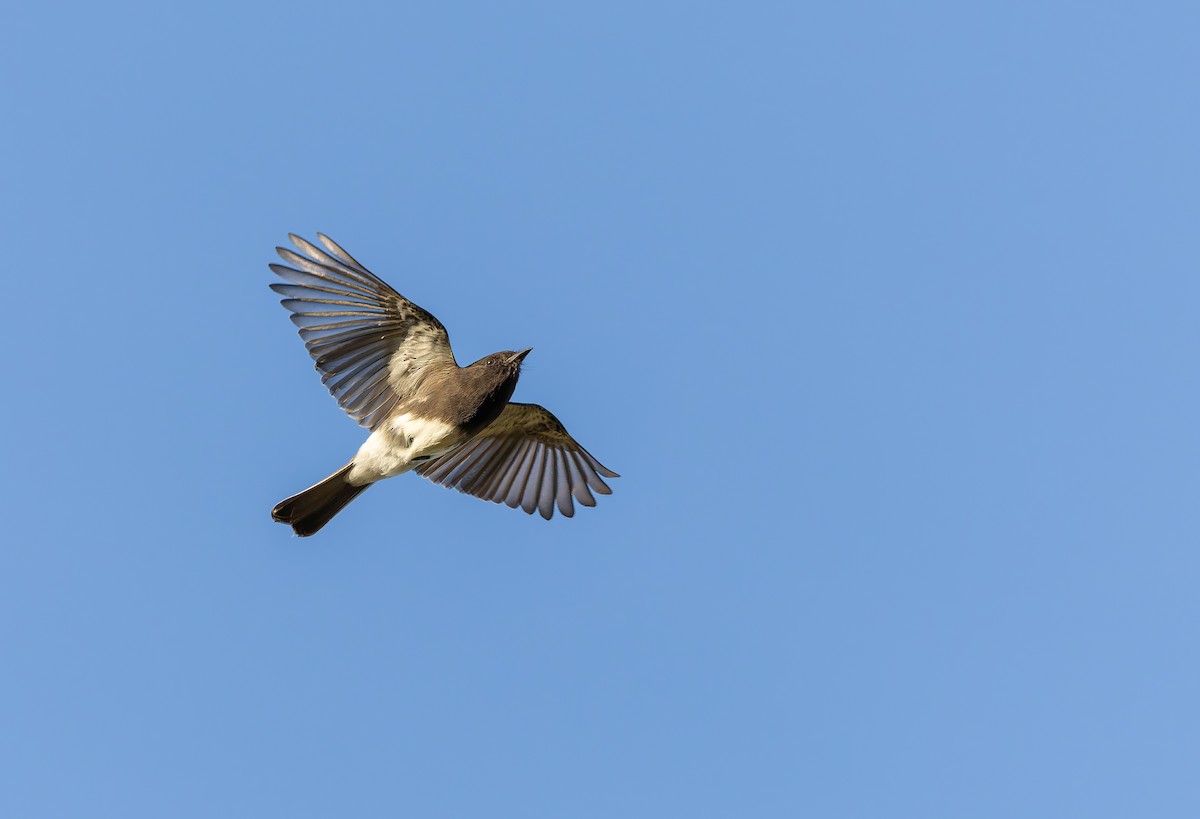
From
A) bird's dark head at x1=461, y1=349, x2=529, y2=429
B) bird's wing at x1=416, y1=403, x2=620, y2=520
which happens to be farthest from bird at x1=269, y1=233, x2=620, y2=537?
bird's wing at x1=416, y1=403, x2=620, y2=520

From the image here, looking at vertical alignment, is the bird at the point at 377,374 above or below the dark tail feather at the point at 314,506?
above

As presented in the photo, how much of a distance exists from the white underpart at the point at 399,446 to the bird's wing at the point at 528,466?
1279 millimetres

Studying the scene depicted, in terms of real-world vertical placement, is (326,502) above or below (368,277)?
below

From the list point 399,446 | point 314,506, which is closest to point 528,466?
point 399,446

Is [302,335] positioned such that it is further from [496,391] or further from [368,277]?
[496,391]

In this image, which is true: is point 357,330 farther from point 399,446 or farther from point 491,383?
point 491,383

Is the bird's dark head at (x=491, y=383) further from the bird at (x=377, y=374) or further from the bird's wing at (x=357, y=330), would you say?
the bird's wing at (x=357, y=330)

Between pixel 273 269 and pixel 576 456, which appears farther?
pixel 576 456

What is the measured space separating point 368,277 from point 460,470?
103 inches

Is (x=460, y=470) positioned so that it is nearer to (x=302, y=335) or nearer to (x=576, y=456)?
(x=576, y=456)

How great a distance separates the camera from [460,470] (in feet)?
54.6

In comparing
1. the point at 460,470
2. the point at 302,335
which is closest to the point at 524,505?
the point at 460,470

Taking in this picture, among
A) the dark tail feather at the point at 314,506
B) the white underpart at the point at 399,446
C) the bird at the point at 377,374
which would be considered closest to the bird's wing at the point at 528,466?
the bird at the point at 377,374

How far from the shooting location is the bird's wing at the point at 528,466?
1667cm
